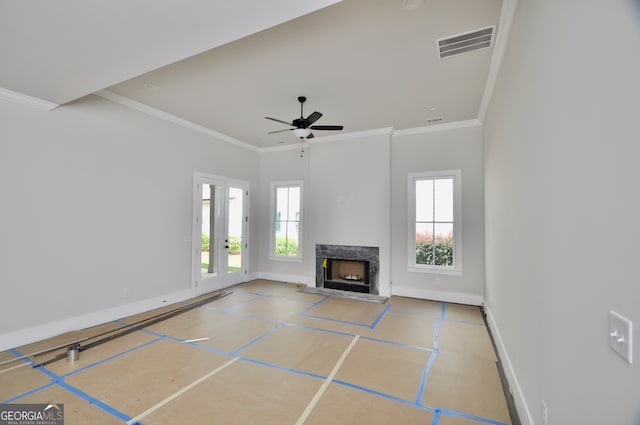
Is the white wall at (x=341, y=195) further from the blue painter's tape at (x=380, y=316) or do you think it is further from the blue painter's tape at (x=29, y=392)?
the blue painter's tape at (x=29, y=392)

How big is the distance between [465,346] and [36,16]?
5399mm

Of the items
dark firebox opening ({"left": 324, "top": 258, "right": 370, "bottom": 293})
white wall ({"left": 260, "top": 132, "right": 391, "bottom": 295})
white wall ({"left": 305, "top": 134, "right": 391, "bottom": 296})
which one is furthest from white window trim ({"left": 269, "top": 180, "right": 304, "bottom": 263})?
dark firebox opening ({"left": 324, "top": 258, "right": 370, "bottom": 293})

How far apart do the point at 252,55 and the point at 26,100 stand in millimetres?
2921

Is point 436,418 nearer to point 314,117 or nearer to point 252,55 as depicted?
point 314,117

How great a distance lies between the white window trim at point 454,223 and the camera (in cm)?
555

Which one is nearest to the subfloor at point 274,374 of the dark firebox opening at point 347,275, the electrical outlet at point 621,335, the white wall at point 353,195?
the dark firebox opening at point 347,275

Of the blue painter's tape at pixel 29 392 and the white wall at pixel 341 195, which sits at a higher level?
the white wall at pixel 341 195

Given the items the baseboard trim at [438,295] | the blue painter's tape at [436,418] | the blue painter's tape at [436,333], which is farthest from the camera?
the baseboard trim at [438,295]

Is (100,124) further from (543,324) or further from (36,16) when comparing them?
(543,324)

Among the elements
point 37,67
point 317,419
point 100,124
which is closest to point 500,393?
point 317,419

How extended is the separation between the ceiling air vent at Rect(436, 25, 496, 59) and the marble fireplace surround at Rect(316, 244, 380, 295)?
12.6 ft

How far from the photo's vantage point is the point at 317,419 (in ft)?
7.50

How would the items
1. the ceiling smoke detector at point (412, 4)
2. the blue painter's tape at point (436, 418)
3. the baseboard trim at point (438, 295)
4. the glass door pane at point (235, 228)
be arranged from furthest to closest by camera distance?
the glass door pane at point (235, 228)
the baseboard trim at point (438, 295)
the ceiling smoke detector at point (412, 4)
the blue painter's tape at point (436, 418)

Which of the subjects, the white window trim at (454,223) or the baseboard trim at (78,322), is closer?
the baseboard trim at (78,322)
